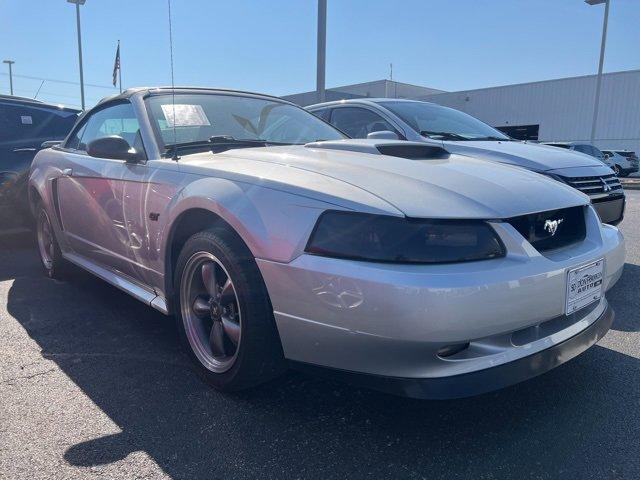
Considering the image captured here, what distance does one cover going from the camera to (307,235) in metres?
1.92

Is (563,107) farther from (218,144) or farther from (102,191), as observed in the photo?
(102,191)

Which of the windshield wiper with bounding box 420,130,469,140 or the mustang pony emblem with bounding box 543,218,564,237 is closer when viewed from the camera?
the mustang pony emblem with bounding box 543,218,564,237

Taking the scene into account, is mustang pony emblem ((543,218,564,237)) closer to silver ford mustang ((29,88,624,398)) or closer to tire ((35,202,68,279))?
silver ford mustang ((29,88,624,398))

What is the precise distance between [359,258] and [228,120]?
182cm

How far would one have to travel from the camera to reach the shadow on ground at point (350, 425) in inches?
73.2

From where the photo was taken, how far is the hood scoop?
108 inches

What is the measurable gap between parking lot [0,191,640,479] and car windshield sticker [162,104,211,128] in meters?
1.34

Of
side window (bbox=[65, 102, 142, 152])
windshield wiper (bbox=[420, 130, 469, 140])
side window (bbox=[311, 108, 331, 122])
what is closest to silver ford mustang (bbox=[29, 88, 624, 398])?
side window (bbox=[65, 102, 142, 152])

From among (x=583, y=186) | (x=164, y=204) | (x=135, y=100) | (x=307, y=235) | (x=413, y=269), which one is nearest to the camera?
(x=413, y=269)

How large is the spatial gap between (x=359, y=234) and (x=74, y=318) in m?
2.53

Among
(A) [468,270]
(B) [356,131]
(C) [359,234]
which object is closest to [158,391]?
(C) [359,234]

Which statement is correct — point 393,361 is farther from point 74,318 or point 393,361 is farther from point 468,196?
point 74,318

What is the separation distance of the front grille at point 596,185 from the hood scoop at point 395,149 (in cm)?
201

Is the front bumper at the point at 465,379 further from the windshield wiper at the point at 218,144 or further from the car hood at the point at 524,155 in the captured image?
the car hood at the point at 524,155
